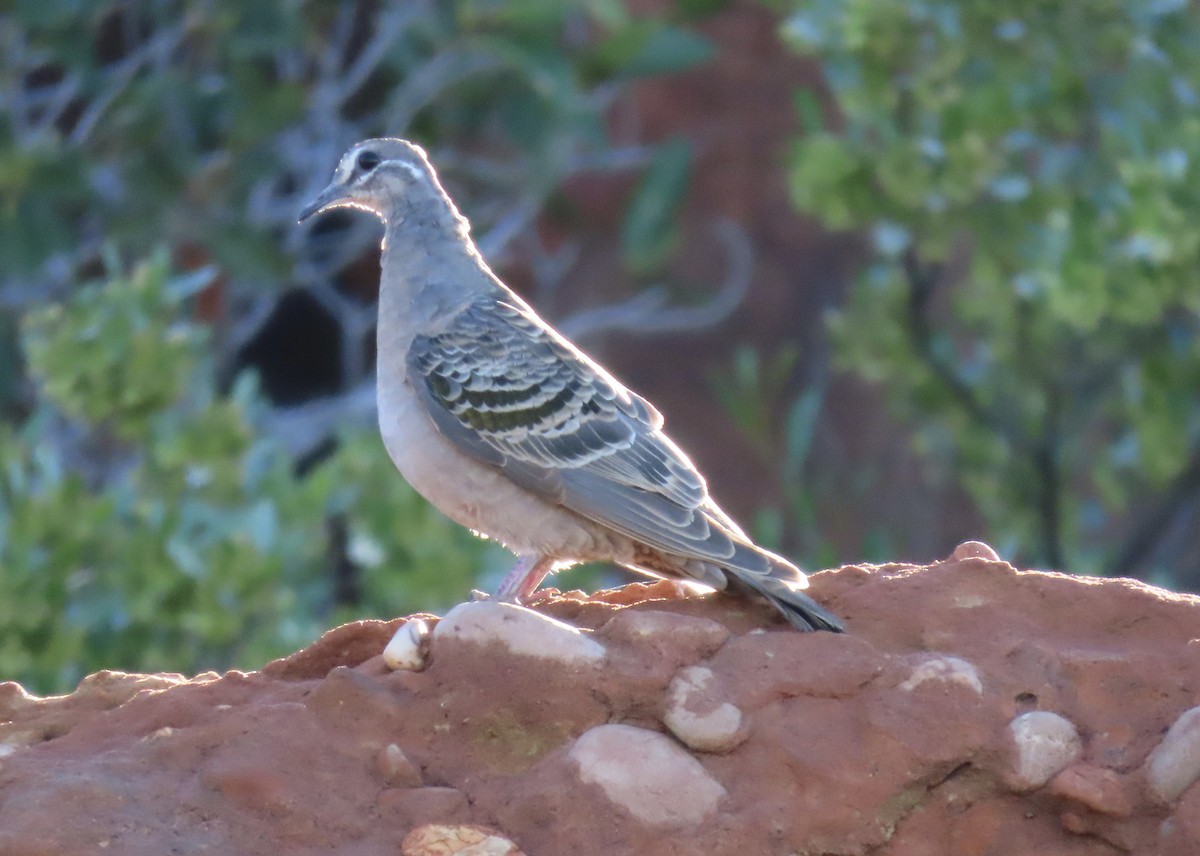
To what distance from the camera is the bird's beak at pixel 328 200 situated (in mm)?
5283

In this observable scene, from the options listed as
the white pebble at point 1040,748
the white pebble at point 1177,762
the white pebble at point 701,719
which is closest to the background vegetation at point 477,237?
the white pebble at point 701,719

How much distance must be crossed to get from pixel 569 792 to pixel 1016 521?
20.9 feet

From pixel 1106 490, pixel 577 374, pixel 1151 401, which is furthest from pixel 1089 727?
pixel 1106 490

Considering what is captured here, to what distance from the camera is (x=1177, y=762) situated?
10.8 ft

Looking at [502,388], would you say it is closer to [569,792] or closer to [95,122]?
[569,792]

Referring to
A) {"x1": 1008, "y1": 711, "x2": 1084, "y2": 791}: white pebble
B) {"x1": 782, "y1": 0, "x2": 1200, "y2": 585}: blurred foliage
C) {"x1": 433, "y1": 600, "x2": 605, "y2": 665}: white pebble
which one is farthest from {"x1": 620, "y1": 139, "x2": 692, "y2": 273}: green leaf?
{"x1": 1008, "y1": 711, "x2": 1084, "y2": 791}: white pebble

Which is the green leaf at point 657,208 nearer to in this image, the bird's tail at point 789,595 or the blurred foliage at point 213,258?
the blurred foliage at point 213,258

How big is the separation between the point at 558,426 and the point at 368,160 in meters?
1.21

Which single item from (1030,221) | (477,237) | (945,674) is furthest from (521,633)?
(477,237)

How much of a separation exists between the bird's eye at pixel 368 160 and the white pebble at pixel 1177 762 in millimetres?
2987

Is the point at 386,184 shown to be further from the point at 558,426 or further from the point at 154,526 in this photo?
the point at 154,526

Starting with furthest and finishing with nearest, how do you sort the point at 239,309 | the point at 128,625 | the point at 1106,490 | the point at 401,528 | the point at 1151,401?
the point at 239,309 → the point at 1106,490 → the point at 1151,401 → the point at 401,528 → the point at 128,625

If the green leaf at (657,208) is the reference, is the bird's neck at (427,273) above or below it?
above

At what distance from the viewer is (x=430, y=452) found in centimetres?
463
